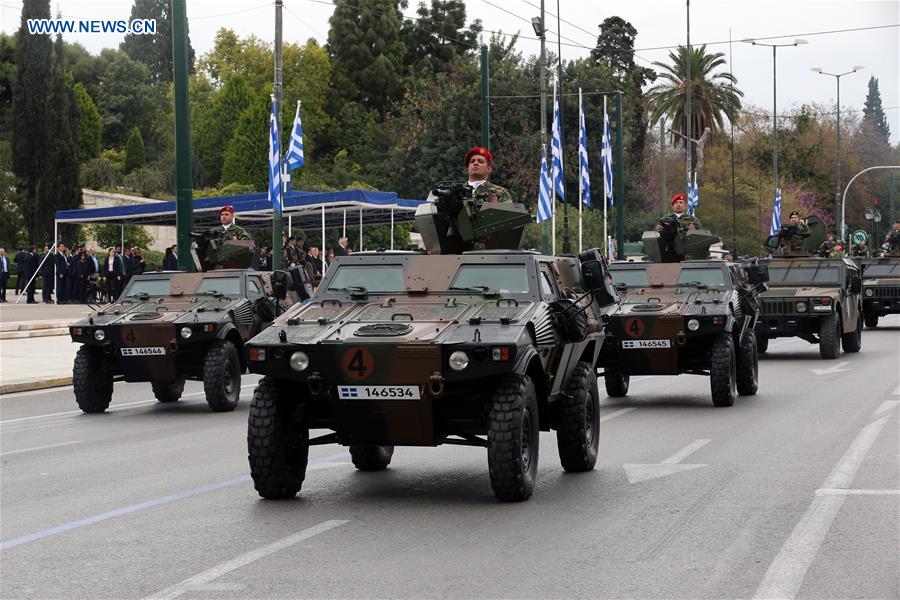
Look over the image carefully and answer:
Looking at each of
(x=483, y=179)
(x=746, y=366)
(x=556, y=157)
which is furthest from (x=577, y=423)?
(x=556, y=157)

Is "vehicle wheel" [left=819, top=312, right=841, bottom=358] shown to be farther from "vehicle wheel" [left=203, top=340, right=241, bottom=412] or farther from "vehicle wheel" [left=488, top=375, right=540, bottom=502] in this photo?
"vehicle wheel" [left=488, top=375, right=540, bottom=502]

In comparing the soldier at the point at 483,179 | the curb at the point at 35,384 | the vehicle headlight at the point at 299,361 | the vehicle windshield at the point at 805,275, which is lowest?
the curb at the point at 35,384

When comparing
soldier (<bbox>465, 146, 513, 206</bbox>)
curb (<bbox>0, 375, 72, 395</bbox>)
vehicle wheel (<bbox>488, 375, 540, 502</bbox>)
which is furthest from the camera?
curb (<bbox>0, 375, 72, 395</bbox>)

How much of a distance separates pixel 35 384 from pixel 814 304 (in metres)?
12.8

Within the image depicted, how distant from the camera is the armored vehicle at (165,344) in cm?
1585

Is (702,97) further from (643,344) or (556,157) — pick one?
(643,344)

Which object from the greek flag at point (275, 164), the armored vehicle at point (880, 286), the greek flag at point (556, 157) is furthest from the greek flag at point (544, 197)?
the greek flag at point (275, 164)

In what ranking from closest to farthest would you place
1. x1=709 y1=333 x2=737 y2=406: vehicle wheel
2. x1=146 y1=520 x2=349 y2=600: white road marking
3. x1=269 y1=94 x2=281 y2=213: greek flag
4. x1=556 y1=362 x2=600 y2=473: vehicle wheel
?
x1=146 y1=520 x2=349 y2=600: white road marking, x1=556 y1=362 x2=600 y2=473: vehicle wheel, x1=709 y1=333 x2=737 y2=406: vehicle wheel, x1=269 y1=94 x2=281 y2=213: greek flag

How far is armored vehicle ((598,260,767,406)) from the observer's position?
16.0m

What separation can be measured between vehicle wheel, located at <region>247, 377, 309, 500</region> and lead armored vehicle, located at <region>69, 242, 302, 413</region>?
19.7 ft

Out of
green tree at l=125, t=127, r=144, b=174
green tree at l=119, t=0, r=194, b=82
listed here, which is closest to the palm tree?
green tree at l=125, t=127, r=144, b=174

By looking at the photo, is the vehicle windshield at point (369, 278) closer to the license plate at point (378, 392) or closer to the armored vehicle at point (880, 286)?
the license plate at point (378, 392)

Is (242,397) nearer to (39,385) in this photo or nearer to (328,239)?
(39,385)

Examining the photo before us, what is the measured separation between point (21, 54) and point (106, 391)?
5004cm
